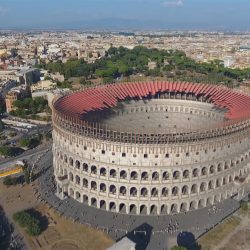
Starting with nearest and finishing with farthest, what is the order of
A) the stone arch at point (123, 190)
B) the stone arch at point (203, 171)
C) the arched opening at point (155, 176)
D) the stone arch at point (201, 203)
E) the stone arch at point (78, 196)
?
the arched opening at point (155, 176) → the stone arch at point (203, 171) → the stone arch at point (123, 190) → the stone arch at point (201, 203) → the stone arch at point (78, 196)

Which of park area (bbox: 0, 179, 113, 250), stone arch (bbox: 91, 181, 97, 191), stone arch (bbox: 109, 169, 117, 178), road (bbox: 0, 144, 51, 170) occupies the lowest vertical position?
road (bbox: 0, 144, 51, 170)

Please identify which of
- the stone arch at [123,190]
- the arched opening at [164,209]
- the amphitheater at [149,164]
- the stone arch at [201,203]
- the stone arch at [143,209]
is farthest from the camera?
the stone arch at [201,203]

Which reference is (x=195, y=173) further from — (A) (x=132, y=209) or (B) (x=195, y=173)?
(A) (x=132, y=209)

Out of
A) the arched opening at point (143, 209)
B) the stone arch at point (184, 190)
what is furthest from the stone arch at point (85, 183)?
the stone arch at point (184, 190)

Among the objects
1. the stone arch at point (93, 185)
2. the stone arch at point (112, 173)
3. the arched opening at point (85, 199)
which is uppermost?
the stone arch at point (112, 173)

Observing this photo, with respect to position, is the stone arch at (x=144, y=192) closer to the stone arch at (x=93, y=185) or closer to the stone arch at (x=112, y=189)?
the stone arch at (x=112, y=189)

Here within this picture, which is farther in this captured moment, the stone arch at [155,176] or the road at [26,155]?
the road at [26,155]

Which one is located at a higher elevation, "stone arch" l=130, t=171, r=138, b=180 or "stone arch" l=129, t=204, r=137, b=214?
"stone arch" l=130, t=171, r=138, b=180

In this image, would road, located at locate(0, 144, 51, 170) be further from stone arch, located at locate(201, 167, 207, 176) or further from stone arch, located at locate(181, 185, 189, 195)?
stone arch, located at locate(201, 167, 207, 176)

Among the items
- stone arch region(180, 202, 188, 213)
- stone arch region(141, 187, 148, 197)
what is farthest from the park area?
stone arch region(180, 202, 188, 213)

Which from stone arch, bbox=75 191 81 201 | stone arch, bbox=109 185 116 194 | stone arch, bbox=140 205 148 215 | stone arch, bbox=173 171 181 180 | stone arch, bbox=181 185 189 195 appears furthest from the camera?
stone arch, bbox=75 191 81 201
